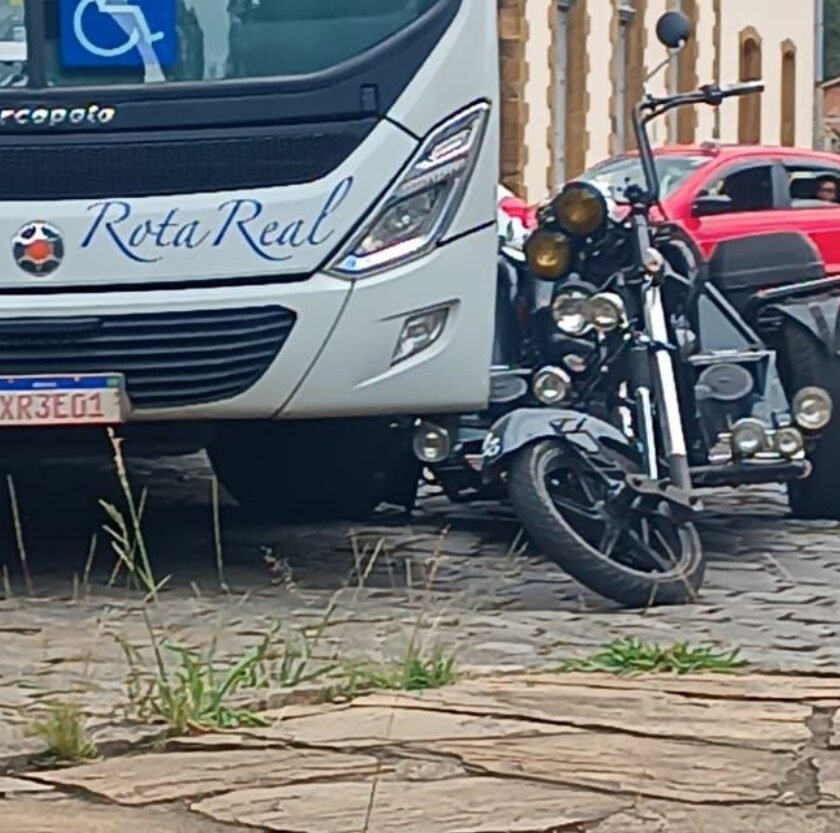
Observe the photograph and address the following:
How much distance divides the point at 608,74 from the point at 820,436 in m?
18.0

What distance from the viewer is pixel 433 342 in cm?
759

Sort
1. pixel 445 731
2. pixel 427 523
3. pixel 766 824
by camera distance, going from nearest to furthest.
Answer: pixel 766 824, pixel 445 731, pixel 427 523

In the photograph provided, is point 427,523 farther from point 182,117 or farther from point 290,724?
point 290,724

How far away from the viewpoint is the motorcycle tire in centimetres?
892

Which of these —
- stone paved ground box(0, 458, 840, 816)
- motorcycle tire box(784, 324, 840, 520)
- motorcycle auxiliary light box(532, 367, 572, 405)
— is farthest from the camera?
motorcycle tire box(784, 324, 840, 520)

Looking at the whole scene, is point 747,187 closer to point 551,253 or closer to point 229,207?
point 551,253

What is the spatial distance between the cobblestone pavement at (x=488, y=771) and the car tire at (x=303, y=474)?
2998 millimetres

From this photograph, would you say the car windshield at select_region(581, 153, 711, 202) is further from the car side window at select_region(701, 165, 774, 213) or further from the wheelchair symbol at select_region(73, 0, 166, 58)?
the wheelchair symbol at select_region(73, 0, 166, 58)

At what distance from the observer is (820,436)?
9047 mm

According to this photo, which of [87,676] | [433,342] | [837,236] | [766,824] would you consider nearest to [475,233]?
[433,342]

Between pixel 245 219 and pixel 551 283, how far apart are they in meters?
1.36

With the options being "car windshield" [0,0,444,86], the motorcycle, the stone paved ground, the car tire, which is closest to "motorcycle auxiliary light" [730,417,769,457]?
the motorcycle

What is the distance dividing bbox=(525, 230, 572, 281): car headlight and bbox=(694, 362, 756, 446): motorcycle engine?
0.62m

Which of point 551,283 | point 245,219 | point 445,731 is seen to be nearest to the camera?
point 445,731
